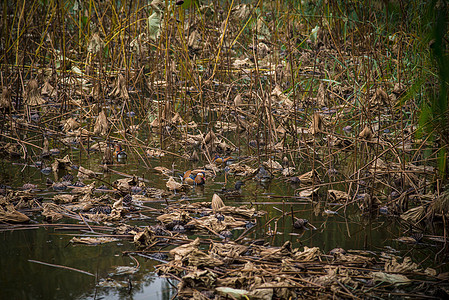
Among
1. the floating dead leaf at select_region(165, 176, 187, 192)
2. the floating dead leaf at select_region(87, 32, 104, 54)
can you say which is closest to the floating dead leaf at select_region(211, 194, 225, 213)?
the floating dead leaf at select_region(165, 176, 187, 192)

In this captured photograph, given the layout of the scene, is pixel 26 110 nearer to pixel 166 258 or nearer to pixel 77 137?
pixel 77 137

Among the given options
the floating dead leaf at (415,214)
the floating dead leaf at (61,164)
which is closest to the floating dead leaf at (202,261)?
the floating dead leaf at (415,214)

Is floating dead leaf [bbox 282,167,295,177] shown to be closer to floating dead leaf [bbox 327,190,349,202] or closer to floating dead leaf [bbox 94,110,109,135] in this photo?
floating dead leaf [bbox 327,190,349,202]

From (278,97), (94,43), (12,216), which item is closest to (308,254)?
(12,216)

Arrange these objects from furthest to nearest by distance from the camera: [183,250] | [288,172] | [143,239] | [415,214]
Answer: [288,172]
[415,214]
[143,239]
[183,250]

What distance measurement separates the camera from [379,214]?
2480mm

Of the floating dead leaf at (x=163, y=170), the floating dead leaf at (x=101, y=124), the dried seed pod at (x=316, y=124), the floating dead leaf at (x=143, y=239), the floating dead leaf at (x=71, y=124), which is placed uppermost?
the dried seed pod at (x=316, y=124)

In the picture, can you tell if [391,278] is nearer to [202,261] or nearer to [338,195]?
[202,261]

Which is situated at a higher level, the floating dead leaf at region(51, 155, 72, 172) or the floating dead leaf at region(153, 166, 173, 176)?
the floating dead leaf at region(51, 155, 72, 172)

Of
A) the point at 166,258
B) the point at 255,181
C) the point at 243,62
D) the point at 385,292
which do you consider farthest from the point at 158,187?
the point at 243,62

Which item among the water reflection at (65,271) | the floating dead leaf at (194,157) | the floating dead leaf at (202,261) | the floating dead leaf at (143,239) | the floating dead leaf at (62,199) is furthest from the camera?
the floating dead leaf at (194,157)

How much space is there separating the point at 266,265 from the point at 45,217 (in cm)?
112

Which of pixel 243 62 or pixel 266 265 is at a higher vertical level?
pixel 243 62

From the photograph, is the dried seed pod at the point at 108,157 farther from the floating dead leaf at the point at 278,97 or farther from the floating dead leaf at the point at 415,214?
the floating dead leaf at the point at 415,214
